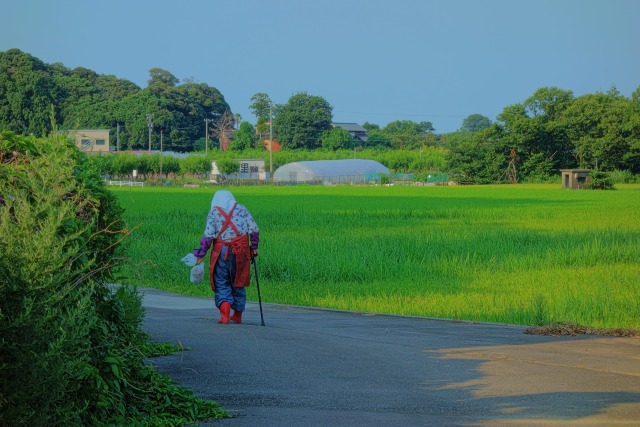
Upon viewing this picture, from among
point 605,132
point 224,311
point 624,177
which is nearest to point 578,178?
point 624,177

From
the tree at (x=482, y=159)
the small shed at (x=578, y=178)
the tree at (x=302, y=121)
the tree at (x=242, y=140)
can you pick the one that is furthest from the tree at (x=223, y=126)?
the small shed at (x=578, y=178)

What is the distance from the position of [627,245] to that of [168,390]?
2058cm

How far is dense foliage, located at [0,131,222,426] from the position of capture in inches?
194

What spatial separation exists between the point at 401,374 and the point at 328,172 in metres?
104

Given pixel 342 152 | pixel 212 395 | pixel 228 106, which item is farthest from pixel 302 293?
pixel 228 106

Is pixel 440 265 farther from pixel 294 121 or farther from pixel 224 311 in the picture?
pixel 294 121

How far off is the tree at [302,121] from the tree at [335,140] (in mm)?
1077

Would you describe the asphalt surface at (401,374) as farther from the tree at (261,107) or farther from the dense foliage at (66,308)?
the tree at (261,107)

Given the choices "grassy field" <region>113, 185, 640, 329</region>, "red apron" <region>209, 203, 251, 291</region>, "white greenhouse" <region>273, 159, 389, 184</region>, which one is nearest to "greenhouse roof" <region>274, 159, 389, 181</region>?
"white greenhouse" <region>273, 159, 389, 184</region>

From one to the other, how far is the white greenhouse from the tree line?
6271mm

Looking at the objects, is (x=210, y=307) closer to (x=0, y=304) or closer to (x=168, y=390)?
(x=168, y=390)

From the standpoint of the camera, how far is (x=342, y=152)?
128500 mm

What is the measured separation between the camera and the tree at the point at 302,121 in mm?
134875

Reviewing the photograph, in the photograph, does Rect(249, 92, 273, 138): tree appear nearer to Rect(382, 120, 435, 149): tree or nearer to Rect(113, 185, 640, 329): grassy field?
Rect(382, 120, 435, 149): tree
